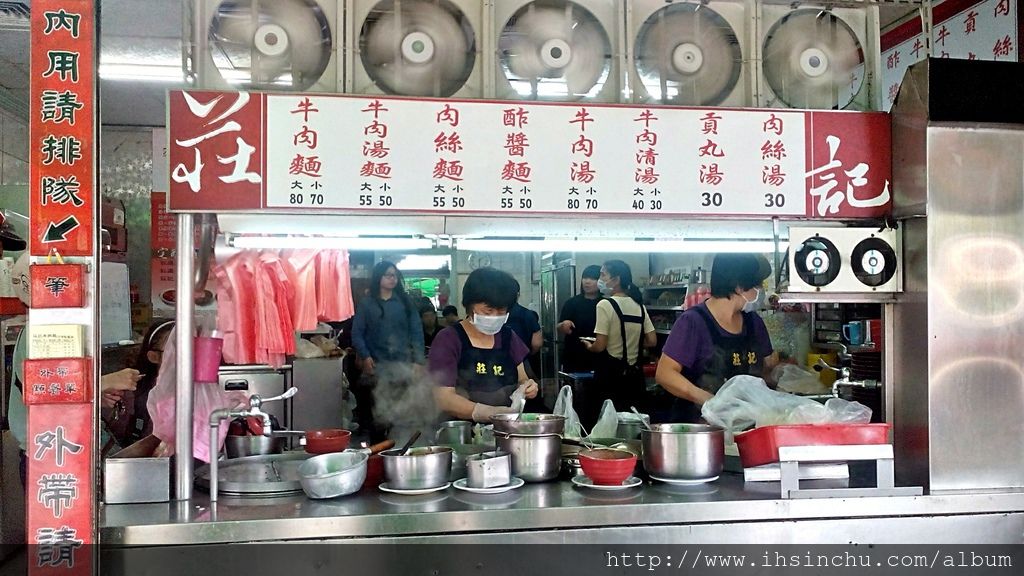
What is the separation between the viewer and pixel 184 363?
90.1 inches

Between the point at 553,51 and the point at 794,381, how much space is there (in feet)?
7.78

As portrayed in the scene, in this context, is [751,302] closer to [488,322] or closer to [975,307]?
[975,307]

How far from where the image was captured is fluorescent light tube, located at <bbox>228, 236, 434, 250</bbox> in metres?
2.51

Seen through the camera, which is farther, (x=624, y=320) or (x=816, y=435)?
(x=624, y=320)

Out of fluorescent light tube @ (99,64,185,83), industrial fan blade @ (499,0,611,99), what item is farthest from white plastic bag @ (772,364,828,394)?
fluorescent light tube @ (99,64,185,83)

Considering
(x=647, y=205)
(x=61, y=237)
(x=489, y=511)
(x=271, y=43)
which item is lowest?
(x=489, y=511)

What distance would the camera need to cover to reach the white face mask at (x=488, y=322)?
3.39m

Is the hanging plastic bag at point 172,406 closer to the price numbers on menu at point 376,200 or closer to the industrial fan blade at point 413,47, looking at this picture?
the price numbers on menu at point 376,200

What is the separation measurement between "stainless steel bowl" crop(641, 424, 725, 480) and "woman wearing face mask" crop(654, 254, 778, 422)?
2.54ft

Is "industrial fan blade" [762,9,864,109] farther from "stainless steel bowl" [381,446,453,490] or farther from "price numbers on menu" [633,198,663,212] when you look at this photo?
Answer: "stainless steel bowl" [381,446,453,490]

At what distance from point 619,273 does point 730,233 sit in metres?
2.70

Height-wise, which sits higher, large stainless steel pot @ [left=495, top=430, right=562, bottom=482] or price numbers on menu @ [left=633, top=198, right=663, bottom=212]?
price numbers on menu @ [left=633, top=198, right=663, bottom=212]

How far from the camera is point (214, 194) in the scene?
231 cm

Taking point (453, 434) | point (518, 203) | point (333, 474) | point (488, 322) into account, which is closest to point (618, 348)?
point (488, 322)
